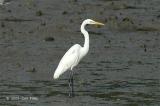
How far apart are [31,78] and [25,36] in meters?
5.44

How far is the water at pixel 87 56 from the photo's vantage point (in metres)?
14.8

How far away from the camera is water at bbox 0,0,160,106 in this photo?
583 inches

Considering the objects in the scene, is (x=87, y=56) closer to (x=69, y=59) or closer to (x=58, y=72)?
(x=69, y=59)

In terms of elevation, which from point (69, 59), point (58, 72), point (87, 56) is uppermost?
point (87, 56)

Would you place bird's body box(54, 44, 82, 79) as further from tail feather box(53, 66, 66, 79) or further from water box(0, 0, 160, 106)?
water box(0, 0, 160, 106)

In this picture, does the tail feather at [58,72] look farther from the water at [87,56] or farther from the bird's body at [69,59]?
the water at [87,56]

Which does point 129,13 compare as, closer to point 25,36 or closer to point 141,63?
point 25,36

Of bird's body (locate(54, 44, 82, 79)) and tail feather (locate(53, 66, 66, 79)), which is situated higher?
A: bird's body (locate(54, 44, 82, 79))

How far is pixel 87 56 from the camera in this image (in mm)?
19250

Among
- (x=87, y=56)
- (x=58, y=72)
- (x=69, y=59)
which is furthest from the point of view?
(x=87, y=56)

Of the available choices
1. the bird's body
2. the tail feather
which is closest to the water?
the tail feather

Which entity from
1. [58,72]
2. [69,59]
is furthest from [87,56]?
[58,72]

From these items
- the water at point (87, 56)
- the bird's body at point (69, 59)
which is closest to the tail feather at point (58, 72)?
the bird's body at point (69, 59)

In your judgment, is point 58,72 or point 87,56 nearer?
point 58,72
